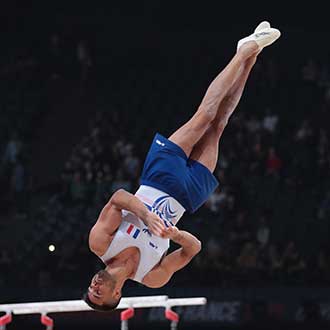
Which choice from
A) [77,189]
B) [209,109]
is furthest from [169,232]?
[77,189]

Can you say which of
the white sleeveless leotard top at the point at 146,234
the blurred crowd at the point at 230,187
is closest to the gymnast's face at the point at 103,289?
the white sleeveless leotard top at the point at 146,234

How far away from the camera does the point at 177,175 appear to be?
7930 millimetres

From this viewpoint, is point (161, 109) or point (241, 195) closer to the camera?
point (241, 195)

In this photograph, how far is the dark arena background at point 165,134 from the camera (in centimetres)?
1378

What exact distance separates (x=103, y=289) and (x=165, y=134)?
910 centimetres

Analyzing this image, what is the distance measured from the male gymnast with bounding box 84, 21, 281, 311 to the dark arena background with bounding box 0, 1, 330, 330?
5.60 metres

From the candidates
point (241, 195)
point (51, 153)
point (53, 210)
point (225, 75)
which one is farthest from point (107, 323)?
point (225, 75)

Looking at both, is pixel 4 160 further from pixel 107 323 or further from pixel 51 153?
pixel 107 323

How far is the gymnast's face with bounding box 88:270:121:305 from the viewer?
745 cm

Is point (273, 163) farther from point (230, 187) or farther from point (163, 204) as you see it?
point (163, 204)

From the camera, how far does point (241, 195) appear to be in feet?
48.8

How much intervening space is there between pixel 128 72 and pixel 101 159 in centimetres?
295

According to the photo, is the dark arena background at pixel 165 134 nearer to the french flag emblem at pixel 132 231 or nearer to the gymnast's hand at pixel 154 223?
the french flag emblem at pixel 132 231

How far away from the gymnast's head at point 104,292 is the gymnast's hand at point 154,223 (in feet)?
2.04
